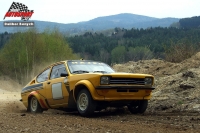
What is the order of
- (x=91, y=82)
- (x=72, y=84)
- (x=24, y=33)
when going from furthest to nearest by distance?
(x=24, y=33)
(x=72, y=84)
(x=91, y=82)

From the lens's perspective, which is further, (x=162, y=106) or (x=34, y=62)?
(x=34, y=62)

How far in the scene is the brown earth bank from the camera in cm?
671

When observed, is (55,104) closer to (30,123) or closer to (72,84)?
(72,84)

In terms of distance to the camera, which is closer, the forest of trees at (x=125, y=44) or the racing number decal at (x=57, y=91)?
the racing number decal at (x=57, y=91)

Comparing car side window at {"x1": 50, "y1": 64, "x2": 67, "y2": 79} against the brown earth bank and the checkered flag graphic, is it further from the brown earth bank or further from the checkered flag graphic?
the checkered flag graphic

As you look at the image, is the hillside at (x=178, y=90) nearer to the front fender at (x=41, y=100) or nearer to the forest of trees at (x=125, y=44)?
the front fender at (x=41, y=100)

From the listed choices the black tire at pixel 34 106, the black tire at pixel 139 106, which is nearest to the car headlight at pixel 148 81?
the black tire at pixel 139 106

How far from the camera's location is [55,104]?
32.8 ft

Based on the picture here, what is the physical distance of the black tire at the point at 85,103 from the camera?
8.58 m

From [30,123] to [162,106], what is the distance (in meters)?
4.48

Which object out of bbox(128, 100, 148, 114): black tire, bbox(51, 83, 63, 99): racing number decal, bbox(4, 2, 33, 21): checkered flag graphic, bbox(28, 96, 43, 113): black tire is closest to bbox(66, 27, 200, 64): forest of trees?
bbox(4, 2, 33, 21): checkered flag graphic

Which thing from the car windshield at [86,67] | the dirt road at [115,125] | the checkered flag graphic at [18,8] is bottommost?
the dirt road at [115,125]

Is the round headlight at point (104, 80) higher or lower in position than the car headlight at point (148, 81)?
higher

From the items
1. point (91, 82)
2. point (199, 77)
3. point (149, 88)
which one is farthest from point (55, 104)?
point (199, 77)
